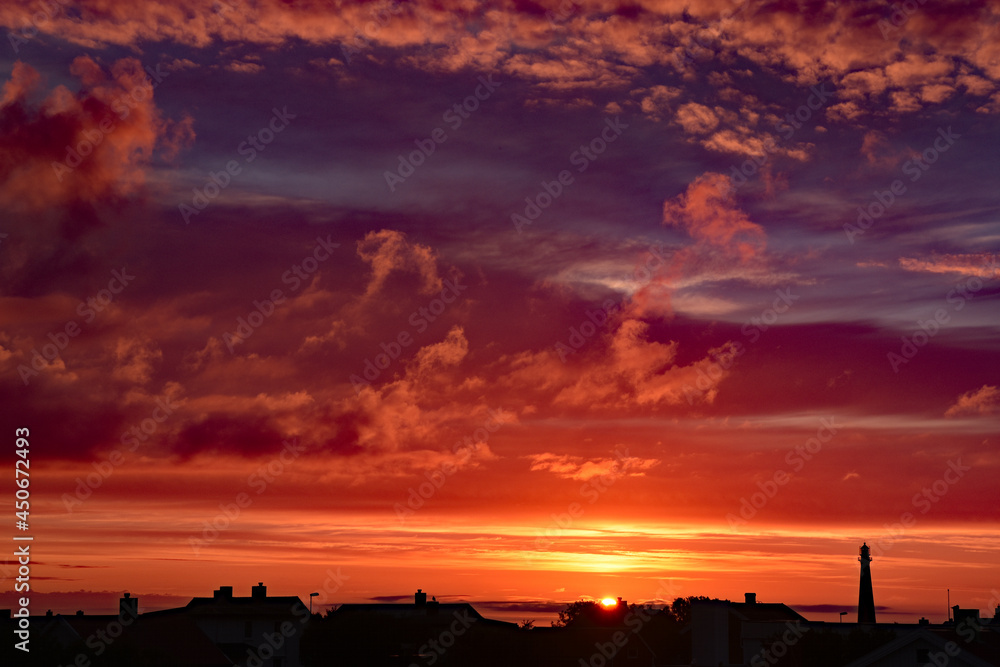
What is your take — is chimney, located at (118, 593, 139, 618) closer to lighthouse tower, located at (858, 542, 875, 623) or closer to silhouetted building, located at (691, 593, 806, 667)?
silhouetted building, located at (691, 593, 806, 667)

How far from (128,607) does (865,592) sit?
85075mm

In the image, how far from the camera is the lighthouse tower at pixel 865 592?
392ft

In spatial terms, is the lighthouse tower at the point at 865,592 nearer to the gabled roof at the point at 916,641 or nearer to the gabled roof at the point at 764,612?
the gabled roof at the point at 764,612

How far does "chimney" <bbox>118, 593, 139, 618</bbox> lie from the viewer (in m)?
77.9

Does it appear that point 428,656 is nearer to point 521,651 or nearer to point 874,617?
point 521,651

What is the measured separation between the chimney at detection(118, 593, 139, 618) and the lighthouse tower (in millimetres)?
80119

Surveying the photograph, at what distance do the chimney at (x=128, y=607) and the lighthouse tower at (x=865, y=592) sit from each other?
80.1 m

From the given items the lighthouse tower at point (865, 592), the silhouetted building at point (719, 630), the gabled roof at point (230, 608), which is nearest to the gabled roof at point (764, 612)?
the silhouetted building at point (719, 630)

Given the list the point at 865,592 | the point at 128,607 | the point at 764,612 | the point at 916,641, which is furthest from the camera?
the point at 865,592

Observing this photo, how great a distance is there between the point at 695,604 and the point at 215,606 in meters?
43.0

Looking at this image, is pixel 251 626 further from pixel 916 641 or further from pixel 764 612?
pixel 916 641

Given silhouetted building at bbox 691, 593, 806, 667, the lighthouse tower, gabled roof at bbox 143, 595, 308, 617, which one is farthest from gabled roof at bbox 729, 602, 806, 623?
gabled roof at bbox 143, 595, 308, 617

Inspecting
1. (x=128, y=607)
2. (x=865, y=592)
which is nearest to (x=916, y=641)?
(x=128, y=607)

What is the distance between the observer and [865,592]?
123 m
